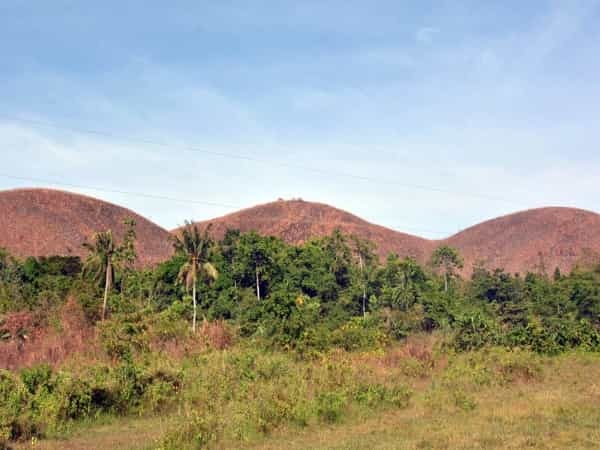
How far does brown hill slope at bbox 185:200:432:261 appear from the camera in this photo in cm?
13325

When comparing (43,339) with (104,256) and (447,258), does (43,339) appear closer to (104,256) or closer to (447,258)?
(104,256)

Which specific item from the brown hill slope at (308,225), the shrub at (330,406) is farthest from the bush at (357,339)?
the brown hill slope at (308,225)

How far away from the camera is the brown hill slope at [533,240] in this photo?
133m

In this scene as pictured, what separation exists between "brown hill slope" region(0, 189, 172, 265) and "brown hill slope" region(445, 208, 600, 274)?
6736 centimetres

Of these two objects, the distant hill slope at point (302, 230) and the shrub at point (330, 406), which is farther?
the distant hill slope at point (302, 230)

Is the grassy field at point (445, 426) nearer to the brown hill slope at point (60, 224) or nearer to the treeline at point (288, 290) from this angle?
the treeline at point (288, 290)

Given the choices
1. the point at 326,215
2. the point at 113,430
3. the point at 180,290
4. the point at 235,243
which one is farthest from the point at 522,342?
the point at 326,215

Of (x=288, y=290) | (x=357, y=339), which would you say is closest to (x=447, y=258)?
(x=288, y=290)

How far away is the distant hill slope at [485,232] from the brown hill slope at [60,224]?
618 inches

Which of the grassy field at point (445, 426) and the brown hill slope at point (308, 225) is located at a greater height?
the brown hill slope at point (308, 225)

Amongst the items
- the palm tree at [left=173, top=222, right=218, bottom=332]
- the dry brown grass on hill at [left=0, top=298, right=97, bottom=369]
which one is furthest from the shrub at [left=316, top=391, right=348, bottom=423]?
the palm tree at [left=173, top=222, right=218, bottom=332]

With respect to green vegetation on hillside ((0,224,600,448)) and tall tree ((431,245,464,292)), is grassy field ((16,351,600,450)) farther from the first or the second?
tall tree ((431,245,464,292))

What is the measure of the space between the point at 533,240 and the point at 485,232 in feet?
64.5

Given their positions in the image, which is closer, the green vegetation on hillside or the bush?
the green vegetation on hillside
